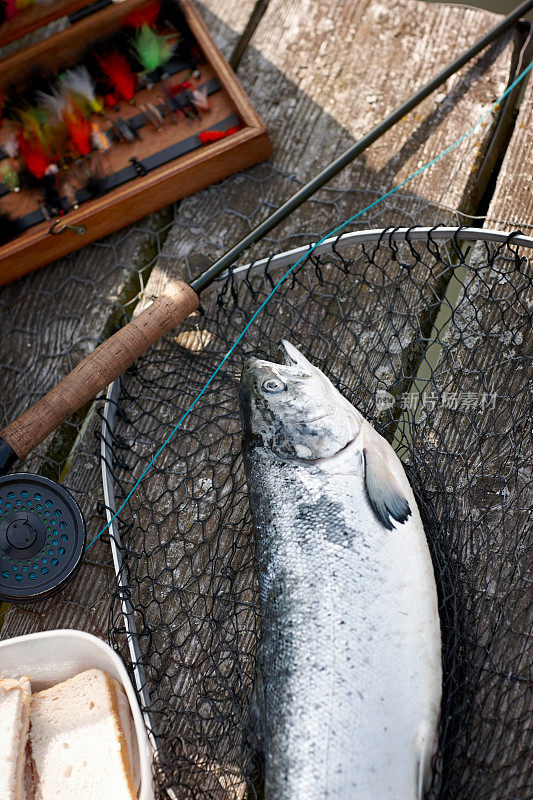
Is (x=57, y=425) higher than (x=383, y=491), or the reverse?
(x=57, y=425)

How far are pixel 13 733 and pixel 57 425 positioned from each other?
2.89 feet

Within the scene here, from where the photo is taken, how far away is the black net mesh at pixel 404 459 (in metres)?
1.97

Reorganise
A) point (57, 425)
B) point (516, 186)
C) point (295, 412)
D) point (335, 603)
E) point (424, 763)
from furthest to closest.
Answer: point (516, 186) → point (57, 425) → point (295, 412) → point (335, 603) → point (424, 763)

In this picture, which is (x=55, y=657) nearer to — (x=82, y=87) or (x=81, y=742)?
(x=81, y=742)

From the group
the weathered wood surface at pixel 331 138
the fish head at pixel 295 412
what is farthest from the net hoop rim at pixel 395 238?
the fish head at pixel 295 412

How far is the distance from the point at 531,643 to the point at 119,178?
2225 millimetres

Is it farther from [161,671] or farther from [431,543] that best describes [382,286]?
[161,671]

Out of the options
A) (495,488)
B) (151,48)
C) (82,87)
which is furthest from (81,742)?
(151,48)

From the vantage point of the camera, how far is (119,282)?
2.83 m

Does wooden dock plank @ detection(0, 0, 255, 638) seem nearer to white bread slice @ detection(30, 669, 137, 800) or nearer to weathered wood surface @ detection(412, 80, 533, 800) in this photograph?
white bread slice @ detection(30, 669, 137, 800)

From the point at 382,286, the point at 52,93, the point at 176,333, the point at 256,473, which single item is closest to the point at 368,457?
the point at 256,473

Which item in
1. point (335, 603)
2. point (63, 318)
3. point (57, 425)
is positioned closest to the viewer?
point (335, 603)

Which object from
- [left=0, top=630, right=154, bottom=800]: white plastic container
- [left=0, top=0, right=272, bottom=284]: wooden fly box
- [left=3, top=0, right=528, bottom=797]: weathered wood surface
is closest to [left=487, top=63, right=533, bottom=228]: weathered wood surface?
[left=3, top=0, right=528, bottom=797]: weathered wood surface

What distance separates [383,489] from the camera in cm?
191
